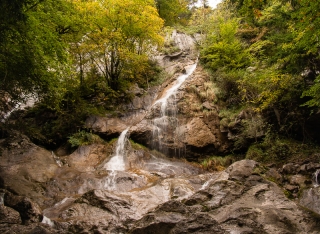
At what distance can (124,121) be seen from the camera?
52.0ft

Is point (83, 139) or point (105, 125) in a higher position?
point (105, 125)

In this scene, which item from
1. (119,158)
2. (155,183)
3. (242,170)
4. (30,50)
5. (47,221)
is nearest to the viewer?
(47,221)

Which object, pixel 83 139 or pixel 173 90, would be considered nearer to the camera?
pixel 83 139

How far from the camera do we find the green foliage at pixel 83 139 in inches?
531

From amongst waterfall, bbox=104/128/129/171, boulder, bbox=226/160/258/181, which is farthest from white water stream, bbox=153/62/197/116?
boulder, bbox=226/160/258/181

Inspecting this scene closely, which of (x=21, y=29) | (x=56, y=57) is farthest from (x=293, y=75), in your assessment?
(x=21, y=29)

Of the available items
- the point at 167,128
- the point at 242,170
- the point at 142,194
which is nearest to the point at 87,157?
the point at 167,128

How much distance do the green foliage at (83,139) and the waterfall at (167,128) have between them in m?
→ 3.15

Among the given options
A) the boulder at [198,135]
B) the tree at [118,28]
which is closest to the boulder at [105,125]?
the tree at [118,28]

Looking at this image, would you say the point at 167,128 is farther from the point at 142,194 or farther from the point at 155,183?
the point at 142,194

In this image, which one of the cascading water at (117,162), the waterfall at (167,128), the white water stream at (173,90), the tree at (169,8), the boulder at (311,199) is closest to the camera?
the boulder at (311,199)

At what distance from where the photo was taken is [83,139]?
13.8 m

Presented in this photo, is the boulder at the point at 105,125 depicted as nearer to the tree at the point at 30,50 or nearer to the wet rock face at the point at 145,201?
the wet rock face at the point at 145,201

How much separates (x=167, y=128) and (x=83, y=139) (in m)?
4.56
